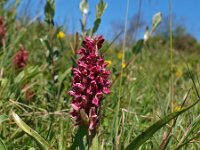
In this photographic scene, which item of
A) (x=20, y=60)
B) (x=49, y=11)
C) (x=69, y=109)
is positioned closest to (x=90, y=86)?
(x=69, y=109)

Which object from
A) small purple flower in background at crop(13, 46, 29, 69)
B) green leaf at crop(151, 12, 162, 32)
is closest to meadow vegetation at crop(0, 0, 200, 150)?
small purple flower in background at crop(13, 46, 29, 69)

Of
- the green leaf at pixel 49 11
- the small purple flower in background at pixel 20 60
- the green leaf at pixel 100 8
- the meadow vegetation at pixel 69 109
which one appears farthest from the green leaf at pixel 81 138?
the small purple flower in background at pixel 20 60

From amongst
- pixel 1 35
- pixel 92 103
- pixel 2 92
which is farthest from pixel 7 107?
pixel 1 35

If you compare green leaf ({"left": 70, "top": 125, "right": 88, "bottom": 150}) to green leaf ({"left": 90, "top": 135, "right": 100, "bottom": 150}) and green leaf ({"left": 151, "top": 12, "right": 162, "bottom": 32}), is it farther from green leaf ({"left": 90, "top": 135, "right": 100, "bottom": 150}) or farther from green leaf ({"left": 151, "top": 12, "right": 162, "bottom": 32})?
green leaf ({"left": 151, "top": 12, "right": 162, "bottom": 32})

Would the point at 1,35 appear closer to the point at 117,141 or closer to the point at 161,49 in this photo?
the point at 117,141

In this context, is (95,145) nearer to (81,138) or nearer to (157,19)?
(81,138)

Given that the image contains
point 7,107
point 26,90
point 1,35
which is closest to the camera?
point 7,107
